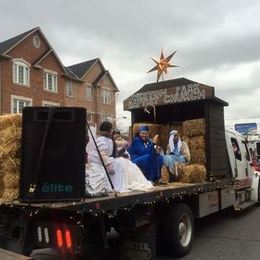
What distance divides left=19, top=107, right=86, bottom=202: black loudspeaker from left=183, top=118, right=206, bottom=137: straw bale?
5141mm

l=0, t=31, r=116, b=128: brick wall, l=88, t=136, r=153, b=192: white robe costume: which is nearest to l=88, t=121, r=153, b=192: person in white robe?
l=88, t=136, r=153, b=192: white robe costume

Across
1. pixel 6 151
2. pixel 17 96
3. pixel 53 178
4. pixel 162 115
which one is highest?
pixel 17 96

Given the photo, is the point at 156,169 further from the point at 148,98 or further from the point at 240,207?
the point at 240,207

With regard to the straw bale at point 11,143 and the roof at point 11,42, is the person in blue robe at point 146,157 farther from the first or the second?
the roof at point 11,42

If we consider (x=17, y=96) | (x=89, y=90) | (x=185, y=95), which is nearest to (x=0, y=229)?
(x=185, y=95)

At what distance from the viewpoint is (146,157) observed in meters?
9.18

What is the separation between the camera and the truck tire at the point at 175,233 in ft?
24.7

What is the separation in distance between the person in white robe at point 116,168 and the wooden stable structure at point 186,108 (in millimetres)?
2777

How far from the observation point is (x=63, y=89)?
45031mm

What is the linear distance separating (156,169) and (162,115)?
3.28 meters

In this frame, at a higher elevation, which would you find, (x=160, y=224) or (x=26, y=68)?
(x=26, y=68)

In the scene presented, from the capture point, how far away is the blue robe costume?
913cm

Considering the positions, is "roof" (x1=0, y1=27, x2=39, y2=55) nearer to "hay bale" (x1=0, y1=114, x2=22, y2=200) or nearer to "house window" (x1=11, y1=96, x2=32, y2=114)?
"house window" (x1=11, y1=96, x2=32, y2=114)

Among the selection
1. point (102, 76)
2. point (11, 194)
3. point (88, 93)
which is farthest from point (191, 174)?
point (102, 76)
